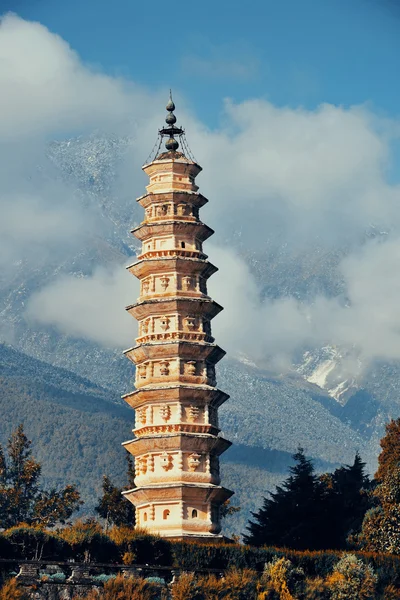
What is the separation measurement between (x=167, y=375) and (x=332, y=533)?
1866 centimetres

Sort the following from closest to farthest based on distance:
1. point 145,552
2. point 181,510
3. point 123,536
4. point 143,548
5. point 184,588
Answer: point 184,588, point 145,552, point 143,548, point 123,536, point 181,510

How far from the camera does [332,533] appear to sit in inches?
3049

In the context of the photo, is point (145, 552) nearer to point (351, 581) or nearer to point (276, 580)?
point (276, 580)

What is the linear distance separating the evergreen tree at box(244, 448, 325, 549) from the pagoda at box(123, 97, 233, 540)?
12.7 m

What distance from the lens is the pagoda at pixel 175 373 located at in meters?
63.5

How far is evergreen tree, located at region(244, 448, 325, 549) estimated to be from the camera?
7650 cm

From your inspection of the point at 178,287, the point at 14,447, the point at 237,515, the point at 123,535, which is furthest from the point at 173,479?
the point at 237,515

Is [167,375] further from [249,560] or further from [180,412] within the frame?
[249,560]

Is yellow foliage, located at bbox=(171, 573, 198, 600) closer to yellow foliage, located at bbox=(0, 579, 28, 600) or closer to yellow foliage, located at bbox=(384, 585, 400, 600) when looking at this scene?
yellow foliage, located at bbox=(0, 579, 28, 600)

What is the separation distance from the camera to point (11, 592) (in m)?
48.8

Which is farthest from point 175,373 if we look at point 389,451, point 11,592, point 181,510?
point 389,451

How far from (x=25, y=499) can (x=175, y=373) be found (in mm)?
24813

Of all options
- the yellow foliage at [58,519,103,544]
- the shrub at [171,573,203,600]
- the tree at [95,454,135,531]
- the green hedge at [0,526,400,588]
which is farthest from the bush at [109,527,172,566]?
the tree at [95,454,135,531]

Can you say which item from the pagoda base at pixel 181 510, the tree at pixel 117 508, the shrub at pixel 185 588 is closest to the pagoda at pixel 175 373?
the pagoda base at pixel 181 510
